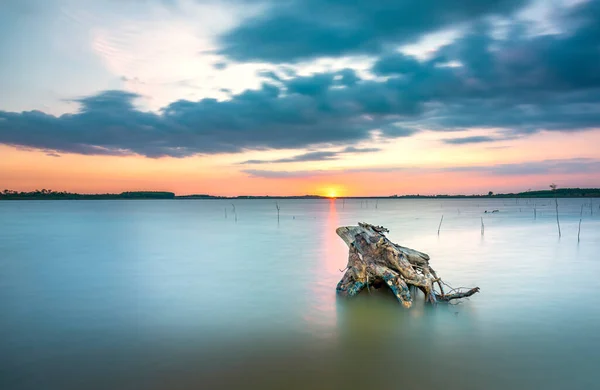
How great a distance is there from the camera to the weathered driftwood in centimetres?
1431

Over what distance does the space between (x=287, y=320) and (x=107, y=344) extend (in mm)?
5158

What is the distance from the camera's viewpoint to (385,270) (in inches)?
571

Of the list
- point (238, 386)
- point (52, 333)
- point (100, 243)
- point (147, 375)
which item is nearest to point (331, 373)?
point (238, 386)

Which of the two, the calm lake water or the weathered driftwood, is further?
the weathered driftwood

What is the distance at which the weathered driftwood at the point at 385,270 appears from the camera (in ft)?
47.0

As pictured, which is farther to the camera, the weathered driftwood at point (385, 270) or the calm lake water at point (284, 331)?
the weathered driftwood at point (385, 270)

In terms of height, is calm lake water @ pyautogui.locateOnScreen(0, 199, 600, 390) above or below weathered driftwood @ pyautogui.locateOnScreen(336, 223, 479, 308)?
below

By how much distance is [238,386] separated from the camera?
27.1 ft

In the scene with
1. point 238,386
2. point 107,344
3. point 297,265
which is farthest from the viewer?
point 297,265

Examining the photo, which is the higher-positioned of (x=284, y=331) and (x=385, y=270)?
(x=385, y=270)

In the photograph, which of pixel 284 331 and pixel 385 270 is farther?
pixel 385 270

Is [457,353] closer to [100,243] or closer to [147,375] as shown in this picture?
[147,375]

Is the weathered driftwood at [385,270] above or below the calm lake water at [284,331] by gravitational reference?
above

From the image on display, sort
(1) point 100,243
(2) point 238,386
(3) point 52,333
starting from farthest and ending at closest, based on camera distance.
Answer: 1. (1) point 100,243
2. (3) point 52,333
3. (2) point 238,386
